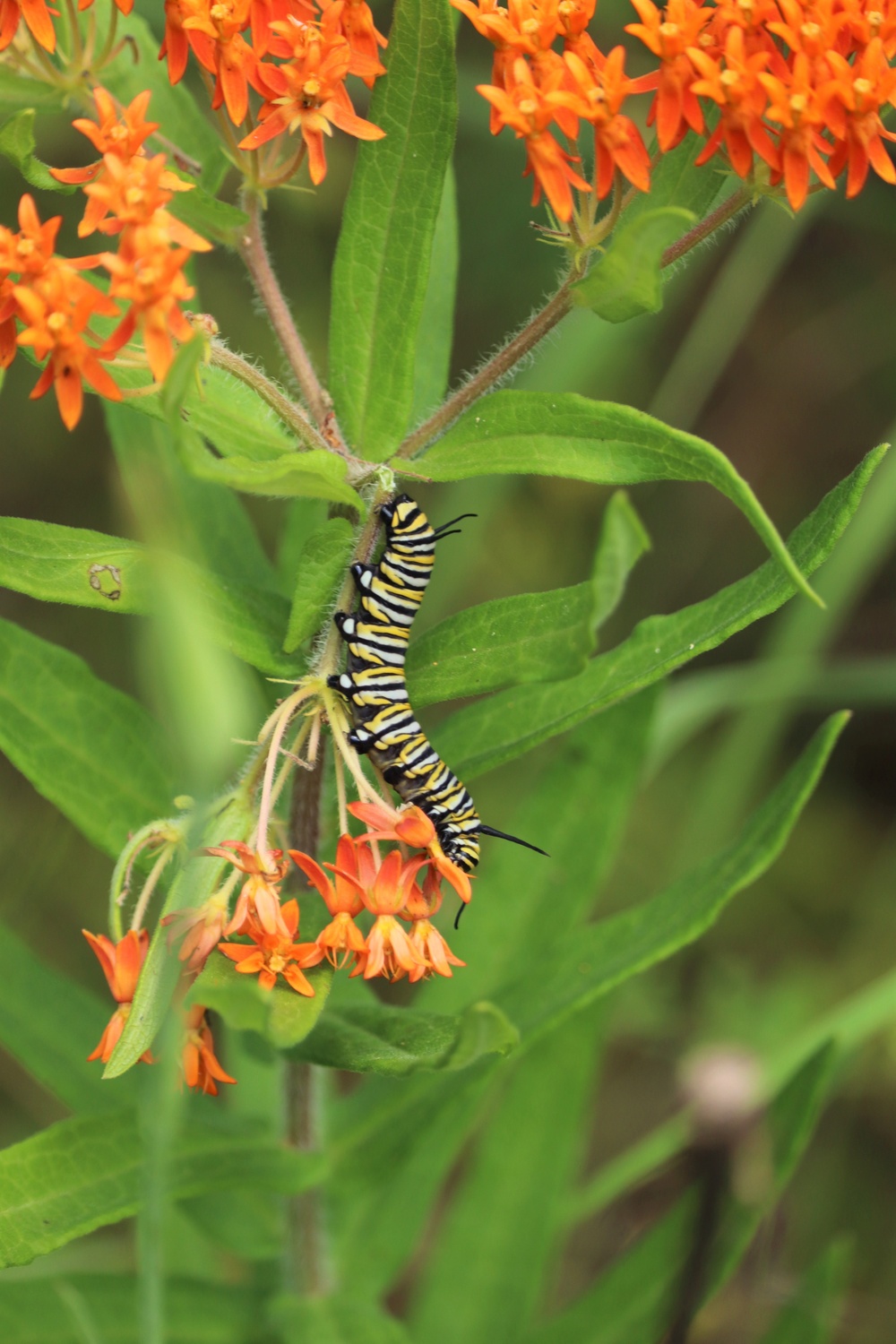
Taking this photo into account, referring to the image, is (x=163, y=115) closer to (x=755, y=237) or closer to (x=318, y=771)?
(x=318, y=771)

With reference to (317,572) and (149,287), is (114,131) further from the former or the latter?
(317,572)

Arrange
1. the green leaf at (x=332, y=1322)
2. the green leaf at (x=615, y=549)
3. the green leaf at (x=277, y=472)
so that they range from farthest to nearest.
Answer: the green leaf at (x=332, y=1322) → the green leaf at (x=277, y=472) → the green leaf at (x=615, y=549)

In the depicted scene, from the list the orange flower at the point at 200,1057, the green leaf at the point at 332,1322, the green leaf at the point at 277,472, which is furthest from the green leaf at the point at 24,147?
the green leaf at the point at 332,1322

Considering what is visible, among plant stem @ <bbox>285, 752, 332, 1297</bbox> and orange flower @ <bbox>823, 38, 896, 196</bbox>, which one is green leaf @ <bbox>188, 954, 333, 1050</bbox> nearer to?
plant stem @ <bbox>285, 752, 332, 1297</bbox>

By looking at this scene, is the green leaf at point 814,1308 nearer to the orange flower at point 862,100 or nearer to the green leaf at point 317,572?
the green leaf at point 317,572

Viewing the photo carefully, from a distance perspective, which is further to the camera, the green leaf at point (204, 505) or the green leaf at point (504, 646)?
the green leaf at point (204, 505)

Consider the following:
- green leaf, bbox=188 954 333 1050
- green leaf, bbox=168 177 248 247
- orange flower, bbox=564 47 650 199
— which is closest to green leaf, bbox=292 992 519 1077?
green leaf, bbox=188 954 333 1050
